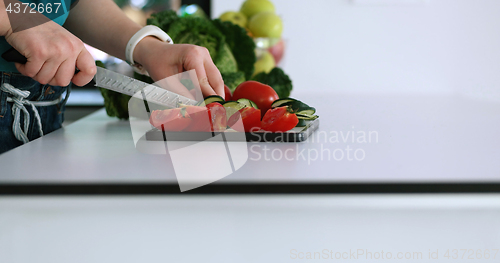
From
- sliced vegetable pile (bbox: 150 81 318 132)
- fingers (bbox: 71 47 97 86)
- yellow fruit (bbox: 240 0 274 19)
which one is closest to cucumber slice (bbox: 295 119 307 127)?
sliced vegetable pile (bbox: 150 81 318 132)

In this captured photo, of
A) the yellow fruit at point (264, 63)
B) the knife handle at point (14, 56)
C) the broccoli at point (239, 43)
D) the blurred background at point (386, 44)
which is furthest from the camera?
the blurred background at point (386, 44)

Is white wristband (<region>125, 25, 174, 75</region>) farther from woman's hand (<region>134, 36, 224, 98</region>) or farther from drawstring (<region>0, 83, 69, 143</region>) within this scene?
drawstring (<region>0, 83, 69, 143</region>)

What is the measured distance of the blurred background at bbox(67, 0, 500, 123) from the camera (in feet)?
8.08

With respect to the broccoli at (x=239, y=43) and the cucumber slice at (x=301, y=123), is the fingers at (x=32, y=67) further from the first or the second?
the broccoli at (x=239, y=43)

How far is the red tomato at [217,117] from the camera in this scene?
684mm

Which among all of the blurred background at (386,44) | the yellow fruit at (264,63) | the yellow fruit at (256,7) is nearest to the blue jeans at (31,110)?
the yellow fruit at (264,63)

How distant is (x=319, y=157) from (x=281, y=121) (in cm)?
13

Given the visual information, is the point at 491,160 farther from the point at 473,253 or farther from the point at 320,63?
the point at 320,63

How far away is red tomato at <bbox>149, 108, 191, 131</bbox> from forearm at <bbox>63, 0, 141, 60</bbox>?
1.04 ft

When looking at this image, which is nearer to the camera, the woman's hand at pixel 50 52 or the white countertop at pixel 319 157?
the white countertop at pixel 319 157

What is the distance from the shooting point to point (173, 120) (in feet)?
2.23

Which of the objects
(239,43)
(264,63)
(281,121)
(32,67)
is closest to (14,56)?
(32,67)

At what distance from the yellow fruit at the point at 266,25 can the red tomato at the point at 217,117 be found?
3.45ft

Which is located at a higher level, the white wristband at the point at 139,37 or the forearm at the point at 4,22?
the forearm at the point at 4,22
